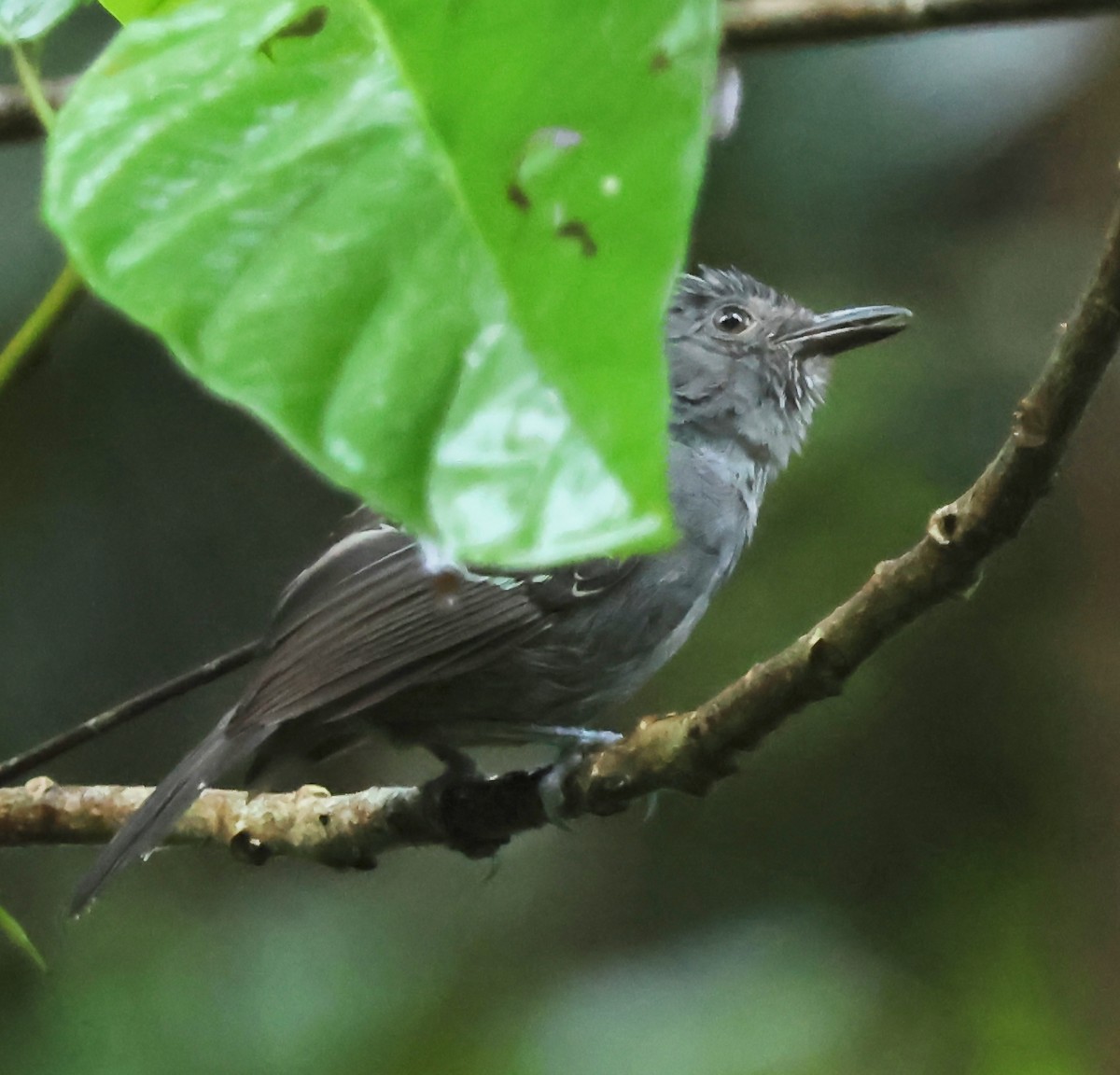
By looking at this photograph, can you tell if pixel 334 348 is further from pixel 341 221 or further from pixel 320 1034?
pixel 320 1034

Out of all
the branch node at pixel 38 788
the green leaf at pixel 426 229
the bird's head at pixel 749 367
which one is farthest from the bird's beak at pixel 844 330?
the green leaf at pixel 426 229

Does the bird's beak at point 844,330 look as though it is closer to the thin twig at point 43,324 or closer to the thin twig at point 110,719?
the thin twig at point 110,719

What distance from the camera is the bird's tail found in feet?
5.03

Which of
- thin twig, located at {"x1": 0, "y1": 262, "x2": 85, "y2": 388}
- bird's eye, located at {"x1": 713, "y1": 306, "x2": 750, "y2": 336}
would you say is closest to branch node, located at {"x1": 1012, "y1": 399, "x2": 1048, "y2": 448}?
thin twig, located at {"x1": 0, "y1": 262, "x2": 85, "y2": 388}

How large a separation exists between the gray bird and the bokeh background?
1.76 ft

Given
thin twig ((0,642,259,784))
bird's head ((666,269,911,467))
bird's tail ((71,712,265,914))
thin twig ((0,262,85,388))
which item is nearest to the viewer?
thin twig ((0,262,85,388))

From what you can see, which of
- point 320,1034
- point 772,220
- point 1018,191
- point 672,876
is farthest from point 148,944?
point 1018,191

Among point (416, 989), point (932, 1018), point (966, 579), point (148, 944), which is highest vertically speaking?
point (966, 579)

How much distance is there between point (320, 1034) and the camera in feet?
8.47

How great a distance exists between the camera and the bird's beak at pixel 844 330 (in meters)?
1.87

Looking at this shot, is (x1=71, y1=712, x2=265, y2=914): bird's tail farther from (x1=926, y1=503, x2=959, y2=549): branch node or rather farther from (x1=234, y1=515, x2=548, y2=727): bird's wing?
(x1=926, y1=503, x2=959, y2=549): branch node

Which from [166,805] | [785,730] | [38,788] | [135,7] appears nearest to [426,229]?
[135,7]

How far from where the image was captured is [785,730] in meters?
2.42

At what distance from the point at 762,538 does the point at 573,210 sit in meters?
2.36
